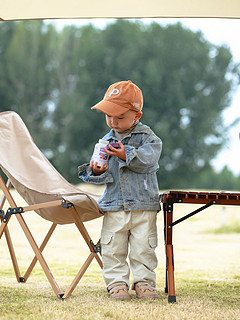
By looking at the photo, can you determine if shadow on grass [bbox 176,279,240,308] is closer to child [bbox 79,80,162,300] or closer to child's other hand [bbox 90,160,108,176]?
child [bbox 79,80,162,300]

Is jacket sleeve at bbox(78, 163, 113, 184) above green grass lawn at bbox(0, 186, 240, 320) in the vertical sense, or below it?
above

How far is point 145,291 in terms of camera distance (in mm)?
2301

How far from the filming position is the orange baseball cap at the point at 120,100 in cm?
230

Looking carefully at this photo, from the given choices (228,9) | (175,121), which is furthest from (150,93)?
(228,9)

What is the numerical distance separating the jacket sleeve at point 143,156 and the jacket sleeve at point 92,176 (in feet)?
0.34

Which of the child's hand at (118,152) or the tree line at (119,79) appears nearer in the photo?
the child's hand at (118,152)

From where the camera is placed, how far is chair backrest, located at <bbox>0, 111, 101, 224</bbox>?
7.68ft

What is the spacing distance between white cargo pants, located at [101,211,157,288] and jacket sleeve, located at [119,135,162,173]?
0.21 metres

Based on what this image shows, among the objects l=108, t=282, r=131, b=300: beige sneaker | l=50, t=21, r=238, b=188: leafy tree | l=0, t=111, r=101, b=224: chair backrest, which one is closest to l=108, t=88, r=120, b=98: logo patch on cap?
l=0, t=111, r=101, b=224: chair backrest

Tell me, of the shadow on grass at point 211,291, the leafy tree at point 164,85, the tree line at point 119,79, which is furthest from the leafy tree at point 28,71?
the shadow on grass at point 211,291

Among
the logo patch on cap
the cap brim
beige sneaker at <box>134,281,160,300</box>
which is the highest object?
the logo patch on cap

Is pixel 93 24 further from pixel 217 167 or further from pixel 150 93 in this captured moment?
pixel 217 167

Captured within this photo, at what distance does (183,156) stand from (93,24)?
426 cm

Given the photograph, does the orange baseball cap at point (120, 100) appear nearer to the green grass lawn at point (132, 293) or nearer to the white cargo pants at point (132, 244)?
the white cargo pants at point (132, 244)
